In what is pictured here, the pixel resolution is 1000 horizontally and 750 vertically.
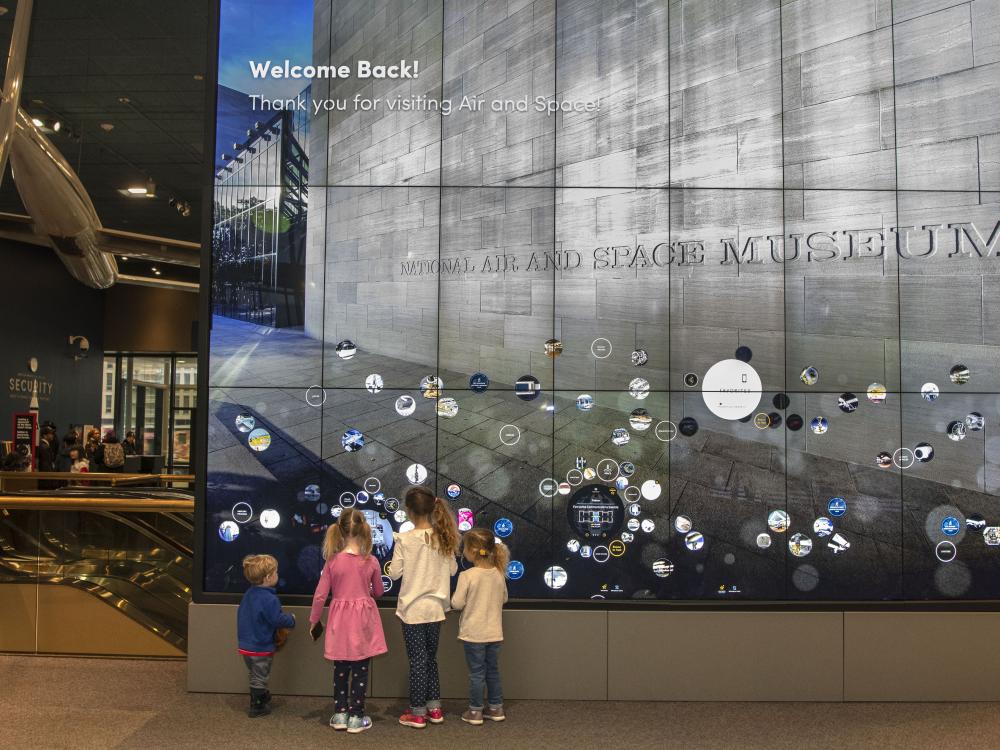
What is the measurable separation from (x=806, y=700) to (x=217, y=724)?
12.7ft

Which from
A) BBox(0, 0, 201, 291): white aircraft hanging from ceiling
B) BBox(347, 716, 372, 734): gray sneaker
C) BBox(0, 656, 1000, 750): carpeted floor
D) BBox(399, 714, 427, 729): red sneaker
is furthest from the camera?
BBox(0, 0, 201, 291): white aircraft hanging from ceiling

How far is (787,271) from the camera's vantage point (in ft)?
20.4

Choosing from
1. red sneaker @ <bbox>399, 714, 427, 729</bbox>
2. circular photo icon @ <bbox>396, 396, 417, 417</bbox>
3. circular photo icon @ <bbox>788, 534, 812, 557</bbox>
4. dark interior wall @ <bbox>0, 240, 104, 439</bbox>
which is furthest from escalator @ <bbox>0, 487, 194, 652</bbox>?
dark interior wall @ <bbox>0, 240, 104, 439</bbox>

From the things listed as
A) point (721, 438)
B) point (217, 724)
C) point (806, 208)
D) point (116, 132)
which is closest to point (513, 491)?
point (721, 438)

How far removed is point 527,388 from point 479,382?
1.10 ft

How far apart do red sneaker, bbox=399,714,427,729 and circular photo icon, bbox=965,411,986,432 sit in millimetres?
4093

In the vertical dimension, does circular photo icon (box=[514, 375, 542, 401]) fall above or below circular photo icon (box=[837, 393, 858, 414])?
above

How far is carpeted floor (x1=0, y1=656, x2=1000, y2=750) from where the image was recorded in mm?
5266

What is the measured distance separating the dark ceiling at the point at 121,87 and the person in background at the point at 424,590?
13.0 feet

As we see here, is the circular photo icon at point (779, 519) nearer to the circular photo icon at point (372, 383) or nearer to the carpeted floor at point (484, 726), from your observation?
the carpeted floor at point (484, 726)

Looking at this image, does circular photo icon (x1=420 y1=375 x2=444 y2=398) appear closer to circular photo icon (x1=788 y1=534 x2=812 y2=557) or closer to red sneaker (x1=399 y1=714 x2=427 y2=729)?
red sneaker (x1=399 y1=714 x2=427 y2=729)

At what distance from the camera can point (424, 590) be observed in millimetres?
5648

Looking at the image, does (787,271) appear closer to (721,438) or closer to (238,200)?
(721,438)

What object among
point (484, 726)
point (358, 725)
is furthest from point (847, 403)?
point (358, 725)
